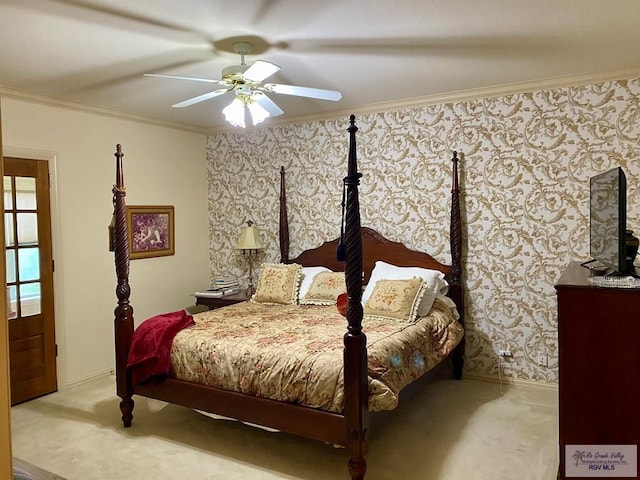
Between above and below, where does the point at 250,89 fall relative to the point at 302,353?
above

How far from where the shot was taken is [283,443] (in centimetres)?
316

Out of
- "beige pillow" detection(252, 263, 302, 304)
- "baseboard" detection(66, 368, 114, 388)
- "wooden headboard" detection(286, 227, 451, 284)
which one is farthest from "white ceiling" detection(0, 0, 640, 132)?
"baseboard" detection(66, 368, 114, 388)

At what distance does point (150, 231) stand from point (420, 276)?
277cm

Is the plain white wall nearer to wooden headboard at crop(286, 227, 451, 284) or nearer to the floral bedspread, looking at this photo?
the floral bedspread

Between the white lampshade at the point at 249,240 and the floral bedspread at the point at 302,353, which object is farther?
the white lampshade at the point at 249,240

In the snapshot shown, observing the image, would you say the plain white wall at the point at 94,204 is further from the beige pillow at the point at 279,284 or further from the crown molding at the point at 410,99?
the beige pillow at the point at 279,284

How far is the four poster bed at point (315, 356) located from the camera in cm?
258

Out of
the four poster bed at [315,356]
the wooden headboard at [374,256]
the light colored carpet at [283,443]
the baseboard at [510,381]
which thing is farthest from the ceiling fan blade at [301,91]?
the baseboard at [510,381]

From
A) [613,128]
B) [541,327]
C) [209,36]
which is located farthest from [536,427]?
[209,36]

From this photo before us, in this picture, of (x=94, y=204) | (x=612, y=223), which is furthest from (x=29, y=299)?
(x=612, y=223)

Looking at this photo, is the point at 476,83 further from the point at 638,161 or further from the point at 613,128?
the point at 638,161

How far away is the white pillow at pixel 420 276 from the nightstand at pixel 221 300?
1.37 metres

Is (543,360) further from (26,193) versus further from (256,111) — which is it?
(26,193)

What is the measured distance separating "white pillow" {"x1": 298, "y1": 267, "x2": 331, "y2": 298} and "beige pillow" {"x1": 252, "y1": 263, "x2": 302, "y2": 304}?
46 mm
